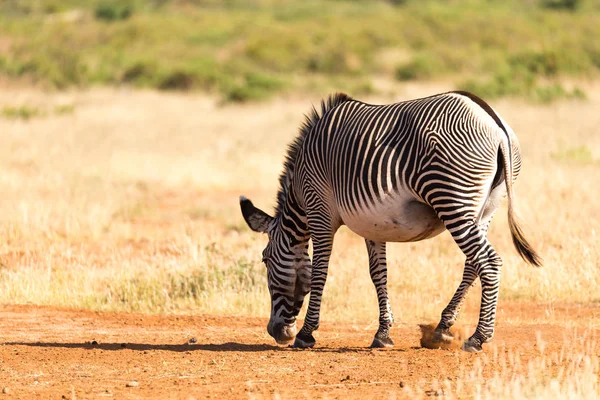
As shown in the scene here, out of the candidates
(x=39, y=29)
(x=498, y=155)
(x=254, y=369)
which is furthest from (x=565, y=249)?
(x=39, y=29)

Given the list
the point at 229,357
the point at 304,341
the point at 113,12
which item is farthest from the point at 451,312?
the point at 113,12

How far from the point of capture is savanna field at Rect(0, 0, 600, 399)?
6715 millimetres

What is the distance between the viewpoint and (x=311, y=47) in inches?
1912

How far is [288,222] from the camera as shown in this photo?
816cm

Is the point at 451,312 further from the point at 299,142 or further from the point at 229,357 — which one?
the point at 299,142

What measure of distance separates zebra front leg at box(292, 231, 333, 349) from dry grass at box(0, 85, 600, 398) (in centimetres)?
155

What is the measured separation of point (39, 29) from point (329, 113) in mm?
49277

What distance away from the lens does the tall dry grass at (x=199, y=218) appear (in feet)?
33.2

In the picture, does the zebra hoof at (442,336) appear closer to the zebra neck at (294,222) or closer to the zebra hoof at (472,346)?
the zebra hoof at (472,346)

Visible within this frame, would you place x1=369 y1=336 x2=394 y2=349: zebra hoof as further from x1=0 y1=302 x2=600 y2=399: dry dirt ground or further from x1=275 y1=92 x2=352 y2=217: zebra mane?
x1=275 y1=92 x2=352 y2=217: zebra mane

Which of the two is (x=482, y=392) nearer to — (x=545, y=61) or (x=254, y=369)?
(x=254, y=369)

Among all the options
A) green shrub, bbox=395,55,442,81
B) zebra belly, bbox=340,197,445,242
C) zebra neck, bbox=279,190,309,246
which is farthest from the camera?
green shrub, bbox=395,55,442,81

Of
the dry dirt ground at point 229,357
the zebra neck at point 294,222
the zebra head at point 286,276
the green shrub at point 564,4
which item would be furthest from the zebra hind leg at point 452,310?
the green shrub at point 564,4

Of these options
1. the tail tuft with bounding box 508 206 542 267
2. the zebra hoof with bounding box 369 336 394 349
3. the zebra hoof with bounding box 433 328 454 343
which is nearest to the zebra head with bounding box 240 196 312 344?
the zebra hoof with bounding box 369 336 394 349
